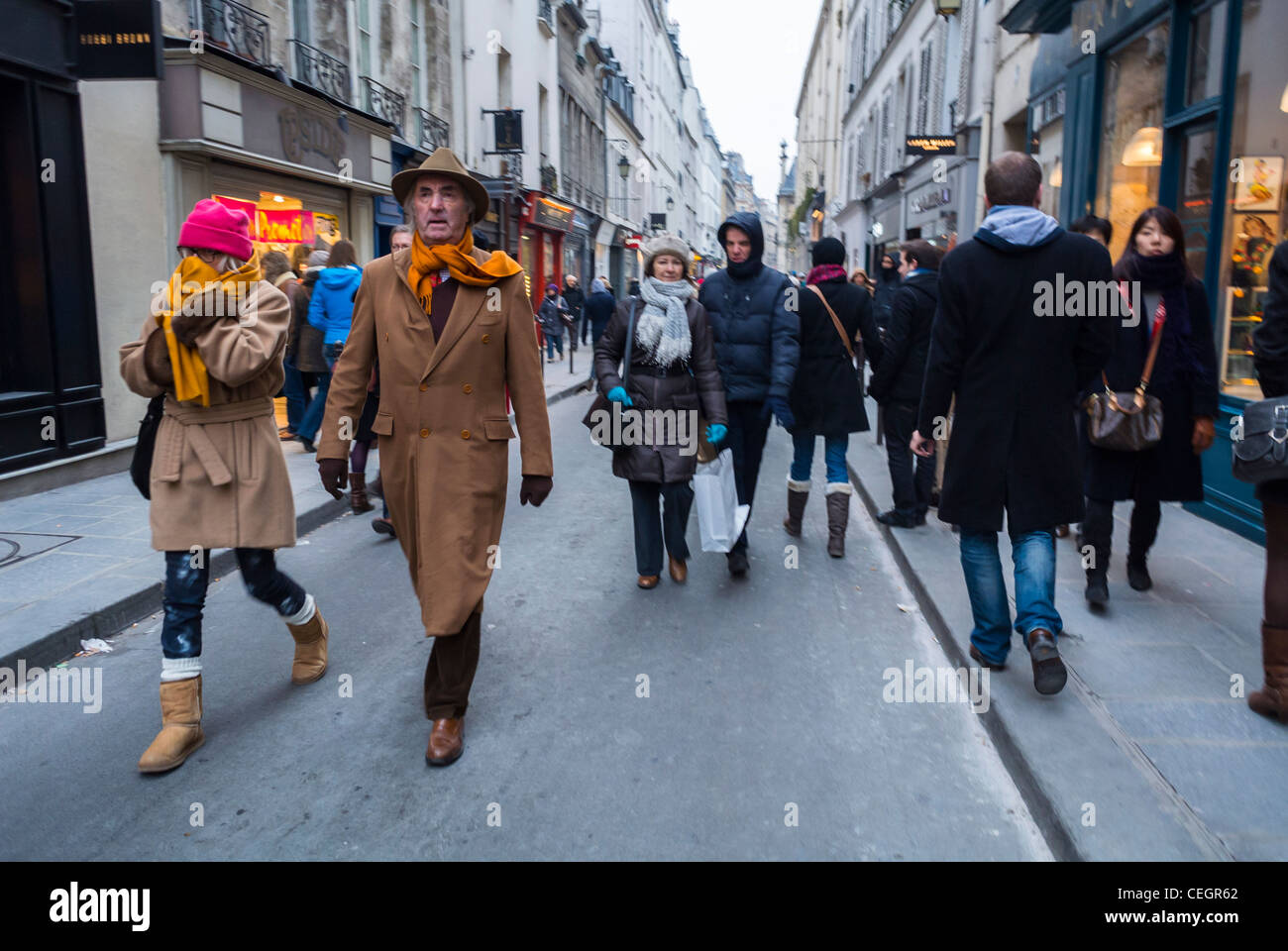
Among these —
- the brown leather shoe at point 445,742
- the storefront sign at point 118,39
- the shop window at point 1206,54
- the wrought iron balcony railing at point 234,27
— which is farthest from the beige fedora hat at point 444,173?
the wrought iron balcony railing at point 234,27

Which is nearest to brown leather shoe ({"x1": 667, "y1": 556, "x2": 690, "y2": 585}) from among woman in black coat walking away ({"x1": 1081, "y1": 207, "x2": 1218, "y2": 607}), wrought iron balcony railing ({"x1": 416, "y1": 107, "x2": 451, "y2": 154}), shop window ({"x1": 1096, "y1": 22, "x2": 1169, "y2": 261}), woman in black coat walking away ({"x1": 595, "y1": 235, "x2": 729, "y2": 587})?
woman in black coat walking away ({"x1": 595, "y1": 235, "x2": 729, "y2": 587})

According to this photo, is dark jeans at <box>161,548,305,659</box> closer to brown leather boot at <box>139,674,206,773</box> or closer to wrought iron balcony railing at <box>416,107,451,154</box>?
brown leather boot at <box>139,674,206,773</box>

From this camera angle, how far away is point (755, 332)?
576cm

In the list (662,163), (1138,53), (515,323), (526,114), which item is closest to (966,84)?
(1138,53)

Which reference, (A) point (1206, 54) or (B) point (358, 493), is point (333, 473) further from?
(A) point (1206, 54)

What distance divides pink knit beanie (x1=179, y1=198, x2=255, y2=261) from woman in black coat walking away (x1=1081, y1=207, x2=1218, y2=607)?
12.5 feet

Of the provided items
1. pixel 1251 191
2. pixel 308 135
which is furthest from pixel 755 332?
pixel 308 135

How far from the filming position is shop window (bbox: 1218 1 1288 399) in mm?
6883

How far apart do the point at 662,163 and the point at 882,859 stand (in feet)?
183

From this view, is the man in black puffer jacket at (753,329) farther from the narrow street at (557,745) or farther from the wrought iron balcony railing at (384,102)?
the wrought iron balcony railing at (384,102)

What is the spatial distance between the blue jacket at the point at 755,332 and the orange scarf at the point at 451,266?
2286 mm

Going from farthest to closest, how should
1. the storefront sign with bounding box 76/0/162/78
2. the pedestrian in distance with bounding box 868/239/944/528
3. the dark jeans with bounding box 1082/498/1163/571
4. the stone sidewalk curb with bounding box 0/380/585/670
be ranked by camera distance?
the storefront sign with bounding box 76/0/162/78
the pedestrian in distance with bounding box 868/239/944/528
the dark jeans with bounding box 1082/498/1163/571
the stone sidewalk curb with bounding box 0/380/585/670

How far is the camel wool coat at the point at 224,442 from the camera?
11.7 ft
